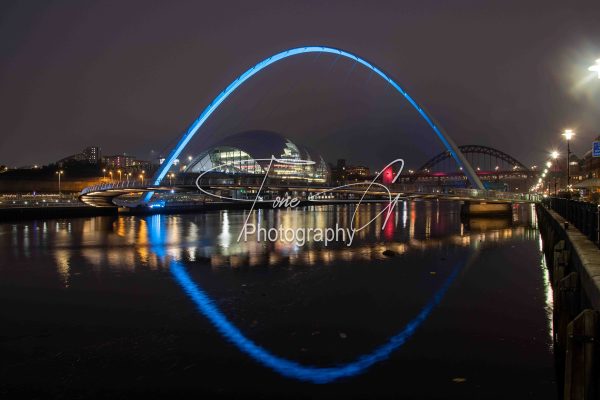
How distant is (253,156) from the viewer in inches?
5896

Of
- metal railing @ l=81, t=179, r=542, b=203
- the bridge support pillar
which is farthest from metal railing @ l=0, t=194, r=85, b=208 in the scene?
the bridge support pillar

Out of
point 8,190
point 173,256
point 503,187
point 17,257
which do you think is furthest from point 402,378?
point 503,187

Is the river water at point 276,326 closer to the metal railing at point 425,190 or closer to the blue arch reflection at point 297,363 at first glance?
the blue arch reflection at point 297,363

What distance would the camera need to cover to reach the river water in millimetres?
11078

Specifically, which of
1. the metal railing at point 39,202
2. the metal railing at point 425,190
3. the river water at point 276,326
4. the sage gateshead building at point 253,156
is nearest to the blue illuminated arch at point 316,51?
the metal railing at point 425,190

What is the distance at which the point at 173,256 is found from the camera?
31734 millimetres

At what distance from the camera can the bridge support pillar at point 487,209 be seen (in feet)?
221

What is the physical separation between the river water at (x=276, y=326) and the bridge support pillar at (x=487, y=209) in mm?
37651

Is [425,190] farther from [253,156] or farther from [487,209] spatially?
[253,156]

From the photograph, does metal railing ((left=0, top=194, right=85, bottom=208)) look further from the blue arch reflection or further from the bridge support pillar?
the blue arch reflection

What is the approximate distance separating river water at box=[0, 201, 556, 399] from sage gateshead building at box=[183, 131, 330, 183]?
117 metres

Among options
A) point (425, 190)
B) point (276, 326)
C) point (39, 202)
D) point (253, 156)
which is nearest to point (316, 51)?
point (425, 190)

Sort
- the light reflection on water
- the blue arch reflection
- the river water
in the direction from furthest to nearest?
1. the light reflection on water
2. the blue arch reflection
3. the river water

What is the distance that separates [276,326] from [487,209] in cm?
5725
